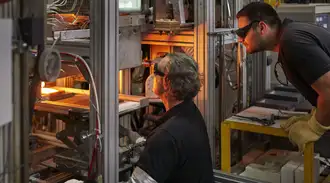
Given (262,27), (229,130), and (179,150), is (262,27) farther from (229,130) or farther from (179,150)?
(179,150)

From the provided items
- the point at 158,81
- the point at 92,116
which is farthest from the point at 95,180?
the point at 158,81

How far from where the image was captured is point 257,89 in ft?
13.8

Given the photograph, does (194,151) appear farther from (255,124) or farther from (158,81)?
(255,124)

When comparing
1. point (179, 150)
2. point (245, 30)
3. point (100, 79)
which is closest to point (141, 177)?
point (179, 150)

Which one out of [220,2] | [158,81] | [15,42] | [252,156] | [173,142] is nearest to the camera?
[15,42]

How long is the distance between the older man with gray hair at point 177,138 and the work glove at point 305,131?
893mm

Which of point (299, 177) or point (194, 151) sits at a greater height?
point (194, 151)

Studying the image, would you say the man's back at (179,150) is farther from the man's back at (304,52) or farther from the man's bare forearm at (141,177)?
the man's back at (304,52)

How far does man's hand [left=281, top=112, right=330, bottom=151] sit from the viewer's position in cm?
293

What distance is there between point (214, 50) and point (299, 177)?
3.61 feet

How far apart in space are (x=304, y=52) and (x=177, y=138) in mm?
956

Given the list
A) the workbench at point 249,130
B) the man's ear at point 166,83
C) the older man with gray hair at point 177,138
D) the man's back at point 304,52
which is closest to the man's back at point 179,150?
the older man with gray hair at point 177,138

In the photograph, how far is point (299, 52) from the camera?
2627 mm

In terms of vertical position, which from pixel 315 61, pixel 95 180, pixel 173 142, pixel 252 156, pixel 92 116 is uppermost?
pixel 315 61
